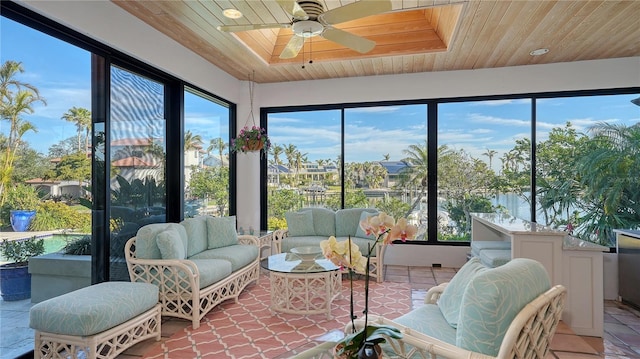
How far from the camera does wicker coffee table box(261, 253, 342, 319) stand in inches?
124

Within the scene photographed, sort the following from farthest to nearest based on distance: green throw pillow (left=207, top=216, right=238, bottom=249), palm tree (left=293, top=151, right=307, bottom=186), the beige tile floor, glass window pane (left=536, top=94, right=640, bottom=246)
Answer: palm tree (left=293, top=151, right=307, bottom=186)
glass window pane (left=536, top=94, right=640, bottom=246)
green throw pillow (left=207, top=216, right=238, bottom=249)
the beige tile floor

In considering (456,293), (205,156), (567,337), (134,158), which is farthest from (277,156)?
(567,337)

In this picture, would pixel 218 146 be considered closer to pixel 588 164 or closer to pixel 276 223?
pixel 276 223

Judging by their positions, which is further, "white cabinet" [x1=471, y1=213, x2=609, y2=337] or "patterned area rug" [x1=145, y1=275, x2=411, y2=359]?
"white cabinet" [x1=471, y1=213, x2=609, y2=337]

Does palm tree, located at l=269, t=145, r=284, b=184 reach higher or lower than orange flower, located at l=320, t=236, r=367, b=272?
higher

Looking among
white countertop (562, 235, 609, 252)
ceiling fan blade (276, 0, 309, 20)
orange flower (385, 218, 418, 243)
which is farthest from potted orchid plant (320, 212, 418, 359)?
white countertop (562, 235, 609, 252)

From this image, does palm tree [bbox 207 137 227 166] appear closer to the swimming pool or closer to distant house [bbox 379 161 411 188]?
the swimming pool

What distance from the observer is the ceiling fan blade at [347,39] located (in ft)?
8.88

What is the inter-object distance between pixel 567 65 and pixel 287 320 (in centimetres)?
504

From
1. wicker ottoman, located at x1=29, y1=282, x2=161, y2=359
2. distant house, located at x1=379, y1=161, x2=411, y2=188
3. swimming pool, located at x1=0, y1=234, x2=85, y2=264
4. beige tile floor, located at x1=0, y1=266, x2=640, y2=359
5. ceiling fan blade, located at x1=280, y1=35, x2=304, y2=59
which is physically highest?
ceiling fan blade, located at x1=280, y1=35, x2=304, y2=59

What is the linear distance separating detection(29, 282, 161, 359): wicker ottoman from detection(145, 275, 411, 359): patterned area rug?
15.0 inches

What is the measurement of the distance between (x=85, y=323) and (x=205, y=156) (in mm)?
2978

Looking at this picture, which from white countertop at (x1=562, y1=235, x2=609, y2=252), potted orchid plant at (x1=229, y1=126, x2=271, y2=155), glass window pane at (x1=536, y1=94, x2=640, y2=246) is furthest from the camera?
potted orchid plant at (x1=229, y1=126, x2=271, y2=155)

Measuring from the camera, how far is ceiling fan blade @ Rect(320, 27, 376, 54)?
271 centimetres
